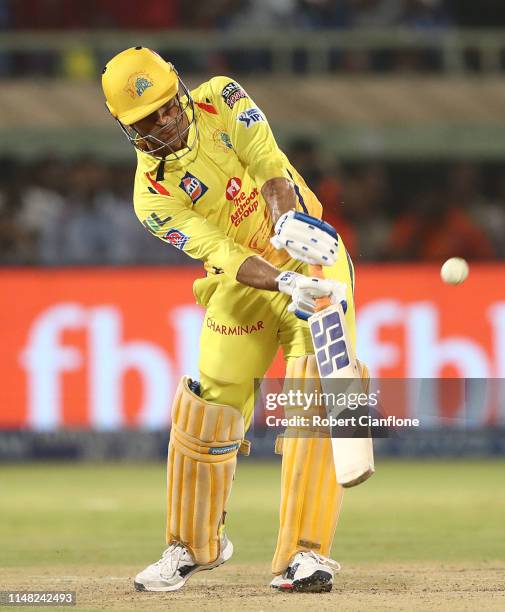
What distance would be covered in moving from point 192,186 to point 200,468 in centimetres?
121

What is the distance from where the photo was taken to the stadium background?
8.21m

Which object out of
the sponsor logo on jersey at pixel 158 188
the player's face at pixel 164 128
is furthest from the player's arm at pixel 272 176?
the sponsor logo on jersey at pixel 158 188

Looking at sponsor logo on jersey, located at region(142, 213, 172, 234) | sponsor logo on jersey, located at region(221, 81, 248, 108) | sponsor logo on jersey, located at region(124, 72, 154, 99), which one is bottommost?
sponsor logo on jersey, located at region(142, 213, 172, 234)

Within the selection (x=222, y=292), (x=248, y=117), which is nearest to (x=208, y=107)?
(x=248, y=117)

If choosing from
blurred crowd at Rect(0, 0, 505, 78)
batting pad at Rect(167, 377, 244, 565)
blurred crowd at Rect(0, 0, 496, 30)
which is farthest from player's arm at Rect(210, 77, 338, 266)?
blurred crowd at Rect(0, 0, 496, 30)

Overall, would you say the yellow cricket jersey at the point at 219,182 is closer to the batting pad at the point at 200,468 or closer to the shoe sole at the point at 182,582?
the batting pad at the point at 200,468

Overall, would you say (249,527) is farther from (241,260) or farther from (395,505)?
(241,260)

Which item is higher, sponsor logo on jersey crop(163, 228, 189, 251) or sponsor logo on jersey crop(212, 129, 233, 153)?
sponsor logo on jersey crop(212, 129, 233, 153)

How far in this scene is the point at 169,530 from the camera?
626 centimetres

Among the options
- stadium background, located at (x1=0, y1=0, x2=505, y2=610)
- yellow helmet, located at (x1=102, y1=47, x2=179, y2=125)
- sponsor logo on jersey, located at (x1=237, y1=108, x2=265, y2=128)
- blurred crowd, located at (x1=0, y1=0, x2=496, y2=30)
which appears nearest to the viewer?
yellow helmet, located at (x1=102, y1=47, x2=179, y2=125)

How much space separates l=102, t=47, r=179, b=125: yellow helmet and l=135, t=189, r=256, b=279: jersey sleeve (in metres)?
0.45

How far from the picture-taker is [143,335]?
11.8m

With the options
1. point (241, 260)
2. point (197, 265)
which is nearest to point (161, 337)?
point (197, 265)

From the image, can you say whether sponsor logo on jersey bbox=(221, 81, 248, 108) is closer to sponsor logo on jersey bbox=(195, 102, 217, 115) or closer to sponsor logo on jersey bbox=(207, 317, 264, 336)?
sponsor logo on jersey bbox=(195, 102, 217, 115)
